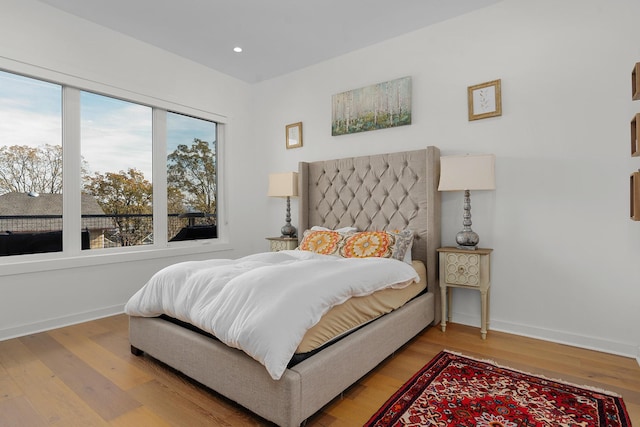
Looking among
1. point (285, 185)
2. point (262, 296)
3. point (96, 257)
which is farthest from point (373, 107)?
point (96, 257)

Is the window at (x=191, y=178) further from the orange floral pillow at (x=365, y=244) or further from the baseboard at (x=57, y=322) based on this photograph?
the orange floral pillow at (x=365, y=244)

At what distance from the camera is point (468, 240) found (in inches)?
113

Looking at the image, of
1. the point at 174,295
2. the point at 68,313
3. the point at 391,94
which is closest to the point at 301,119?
the point at 391,94

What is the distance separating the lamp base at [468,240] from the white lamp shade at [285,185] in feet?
6.28

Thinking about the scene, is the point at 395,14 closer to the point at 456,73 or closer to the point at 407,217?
the point at 456,73

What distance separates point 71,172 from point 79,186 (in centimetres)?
14

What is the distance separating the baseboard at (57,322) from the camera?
2.80 metres

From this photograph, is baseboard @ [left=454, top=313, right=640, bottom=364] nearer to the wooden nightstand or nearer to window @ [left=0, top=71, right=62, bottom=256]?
the wooden nightstand

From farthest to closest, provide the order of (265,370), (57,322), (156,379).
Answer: (57,322), (156,379), (265,370)

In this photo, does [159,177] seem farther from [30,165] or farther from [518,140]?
[518,140]

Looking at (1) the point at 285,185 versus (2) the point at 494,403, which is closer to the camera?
(2) the point at 494,403

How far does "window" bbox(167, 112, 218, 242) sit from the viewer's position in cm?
404

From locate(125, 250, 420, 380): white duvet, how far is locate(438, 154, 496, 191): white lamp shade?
90 centimetres

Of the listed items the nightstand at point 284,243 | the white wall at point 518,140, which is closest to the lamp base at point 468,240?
the white wall at point 518,140
